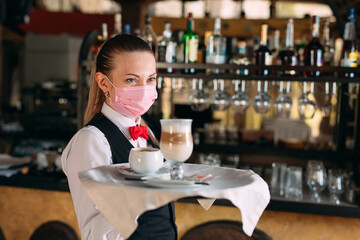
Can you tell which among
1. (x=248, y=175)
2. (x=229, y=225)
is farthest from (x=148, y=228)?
(x=229, y=225)

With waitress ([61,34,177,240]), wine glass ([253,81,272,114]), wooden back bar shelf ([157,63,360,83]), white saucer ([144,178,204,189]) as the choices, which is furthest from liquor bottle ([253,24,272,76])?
white saucer ([144,178,204,189])

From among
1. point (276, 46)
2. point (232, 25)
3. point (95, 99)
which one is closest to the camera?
point (95, 99)

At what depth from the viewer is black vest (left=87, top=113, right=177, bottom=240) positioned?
1672mm

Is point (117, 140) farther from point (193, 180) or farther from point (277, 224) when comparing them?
point (277, 224)

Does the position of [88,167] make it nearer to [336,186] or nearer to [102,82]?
[102,82]

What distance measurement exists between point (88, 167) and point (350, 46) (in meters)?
2.18

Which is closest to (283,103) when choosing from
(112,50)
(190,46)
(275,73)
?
(275,73)

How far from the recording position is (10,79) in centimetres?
887

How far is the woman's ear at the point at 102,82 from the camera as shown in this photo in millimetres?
1764

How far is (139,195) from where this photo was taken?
4.20 ft

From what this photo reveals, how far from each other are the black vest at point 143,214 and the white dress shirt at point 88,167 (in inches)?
1.8

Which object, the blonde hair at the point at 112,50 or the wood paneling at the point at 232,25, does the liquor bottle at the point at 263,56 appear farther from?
the wood paneling at the point at 232,25

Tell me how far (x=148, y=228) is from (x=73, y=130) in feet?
13.8

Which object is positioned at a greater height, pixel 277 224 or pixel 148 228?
pixel 148 228
